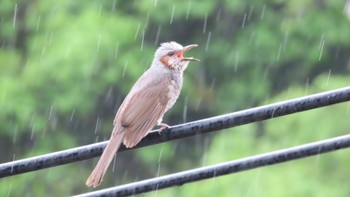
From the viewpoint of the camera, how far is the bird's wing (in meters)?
5.34

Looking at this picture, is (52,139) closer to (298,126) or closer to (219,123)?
(298,126)

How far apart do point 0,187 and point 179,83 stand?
10447mm

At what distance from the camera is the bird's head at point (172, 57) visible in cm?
661

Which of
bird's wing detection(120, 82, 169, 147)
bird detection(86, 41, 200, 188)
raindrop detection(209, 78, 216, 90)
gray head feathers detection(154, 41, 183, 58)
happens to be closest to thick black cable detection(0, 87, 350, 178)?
bird detection(86, 41, 200, 188)

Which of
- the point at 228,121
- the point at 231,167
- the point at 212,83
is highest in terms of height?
the point at 228,121

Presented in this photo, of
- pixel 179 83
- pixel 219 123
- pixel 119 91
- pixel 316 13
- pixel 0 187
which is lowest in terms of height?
pixel 0 187

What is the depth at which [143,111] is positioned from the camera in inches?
232

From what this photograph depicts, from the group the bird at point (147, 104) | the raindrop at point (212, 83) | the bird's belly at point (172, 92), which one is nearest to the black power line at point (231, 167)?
the bird at point (147, 104)

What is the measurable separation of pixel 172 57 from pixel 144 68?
944 cm

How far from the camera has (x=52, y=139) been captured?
17.1 meters

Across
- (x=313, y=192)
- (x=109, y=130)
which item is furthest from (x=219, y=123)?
(x=109, y=130)

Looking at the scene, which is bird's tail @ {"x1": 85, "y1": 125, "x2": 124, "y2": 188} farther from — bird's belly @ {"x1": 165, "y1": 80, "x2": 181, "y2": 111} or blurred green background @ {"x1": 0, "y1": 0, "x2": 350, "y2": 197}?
blurred green background @ {"x1": 0, "y1": 0, "x2": 350, "y2": 197}

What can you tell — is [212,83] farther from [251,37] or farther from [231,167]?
[231,167]

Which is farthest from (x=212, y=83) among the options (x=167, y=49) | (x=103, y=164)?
(x=103, y=164)
